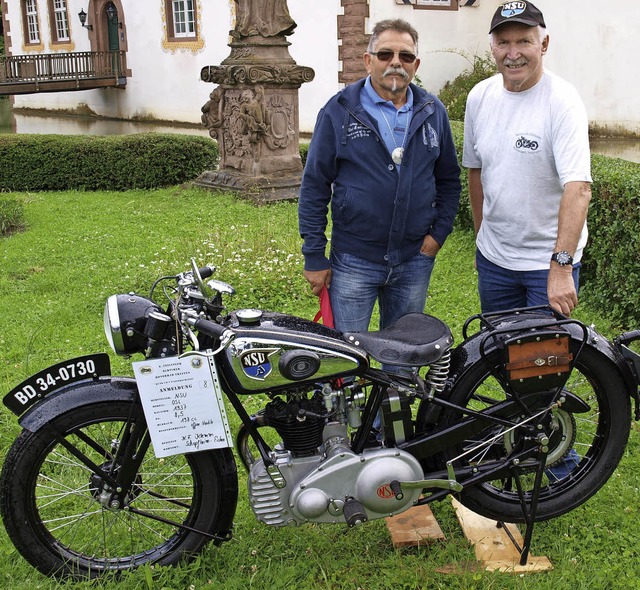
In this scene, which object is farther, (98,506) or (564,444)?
(564,444)

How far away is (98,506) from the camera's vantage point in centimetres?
284

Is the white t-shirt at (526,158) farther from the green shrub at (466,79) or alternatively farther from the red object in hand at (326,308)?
the green shrub at (466,79)

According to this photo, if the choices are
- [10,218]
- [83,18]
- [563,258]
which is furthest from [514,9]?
[83,18]

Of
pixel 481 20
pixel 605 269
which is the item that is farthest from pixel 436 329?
pixel 481 20

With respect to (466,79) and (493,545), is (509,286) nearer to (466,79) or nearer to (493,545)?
(493,545)

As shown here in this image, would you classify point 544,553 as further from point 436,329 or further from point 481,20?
point 481,20

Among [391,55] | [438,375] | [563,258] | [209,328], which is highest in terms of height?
[391,55]

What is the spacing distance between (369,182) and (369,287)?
489 mm

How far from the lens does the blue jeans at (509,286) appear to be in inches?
127

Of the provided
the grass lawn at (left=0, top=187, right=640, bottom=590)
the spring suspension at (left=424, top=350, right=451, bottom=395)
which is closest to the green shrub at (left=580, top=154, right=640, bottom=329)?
the grass lawn at (left=0, top=187, right=640, bottom=590)

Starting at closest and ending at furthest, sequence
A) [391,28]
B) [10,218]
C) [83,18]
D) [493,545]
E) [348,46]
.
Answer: [493,545] < [391,28] < [10,218] < [348,46] < [83,18]

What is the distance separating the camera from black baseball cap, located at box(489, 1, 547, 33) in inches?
116

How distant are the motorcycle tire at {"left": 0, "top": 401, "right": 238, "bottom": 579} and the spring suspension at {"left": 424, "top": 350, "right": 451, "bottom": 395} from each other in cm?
78

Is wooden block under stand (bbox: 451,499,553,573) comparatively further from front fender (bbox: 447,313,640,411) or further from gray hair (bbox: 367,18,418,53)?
gray hair (bbox: 367,18,418,53)
